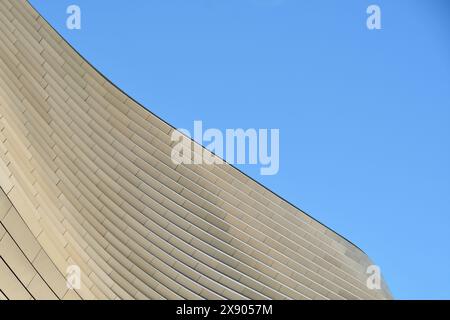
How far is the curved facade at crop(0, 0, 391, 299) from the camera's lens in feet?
58.3

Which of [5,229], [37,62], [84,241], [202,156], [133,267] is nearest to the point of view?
[5,229]

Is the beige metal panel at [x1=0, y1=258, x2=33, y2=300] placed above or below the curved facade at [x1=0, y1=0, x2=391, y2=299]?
below

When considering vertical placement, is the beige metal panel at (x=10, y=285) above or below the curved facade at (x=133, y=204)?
below

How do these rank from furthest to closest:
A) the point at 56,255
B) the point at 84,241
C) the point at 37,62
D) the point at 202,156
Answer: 1. the point at 202,156
2. the point at 37,62
3. the point at 84,241
4. the point at 56,255

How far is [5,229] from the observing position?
36.0 ft

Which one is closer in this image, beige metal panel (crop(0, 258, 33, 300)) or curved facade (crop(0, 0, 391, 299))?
beige metal panel (crop(0, 258, 33, 300))

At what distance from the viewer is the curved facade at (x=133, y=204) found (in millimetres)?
17766

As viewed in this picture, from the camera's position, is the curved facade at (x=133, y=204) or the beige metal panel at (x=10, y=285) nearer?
the beige metal panel at (x=10, y=285)

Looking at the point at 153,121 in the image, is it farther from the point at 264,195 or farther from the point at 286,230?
the point at 286,230

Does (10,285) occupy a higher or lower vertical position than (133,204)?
lower

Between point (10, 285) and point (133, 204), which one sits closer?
point (10, 285)

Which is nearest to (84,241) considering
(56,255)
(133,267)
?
(133,267)

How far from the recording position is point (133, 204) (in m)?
22.6

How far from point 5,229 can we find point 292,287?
14706 millimetres
